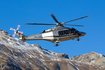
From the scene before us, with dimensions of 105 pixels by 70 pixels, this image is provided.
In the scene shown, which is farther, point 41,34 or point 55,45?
point 41,34

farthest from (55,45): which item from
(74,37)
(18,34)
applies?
(18,34)

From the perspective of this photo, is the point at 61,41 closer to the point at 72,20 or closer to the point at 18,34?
the point at 72,20

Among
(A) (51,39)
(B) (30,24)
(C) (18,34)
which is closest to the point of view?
(B) (30,24)

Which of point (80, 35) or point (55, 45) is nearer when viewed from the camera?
point (55, 45)

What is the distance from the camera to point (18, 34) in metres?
72.9

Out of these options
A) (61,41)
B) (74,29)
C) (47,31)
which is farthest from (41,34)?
(74,29)

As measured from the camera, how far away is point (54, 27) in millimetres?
68625

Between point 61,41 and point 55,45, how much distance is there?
422cm

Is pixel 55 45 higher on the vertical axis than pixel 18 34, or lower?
lower

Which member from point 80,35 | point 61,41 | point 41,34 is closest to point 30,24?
point 41,34

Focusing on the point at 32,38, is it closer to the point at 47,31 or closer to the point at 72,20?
the point at 47,31

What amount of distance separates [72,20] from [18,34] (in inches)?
743

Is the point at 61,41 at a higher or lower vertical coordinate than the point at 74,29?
lower

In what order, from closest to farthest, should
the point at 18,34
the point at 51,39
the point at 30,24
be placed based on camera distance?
the point at 30,24 → the point at 51,39 → the point at 18,34
